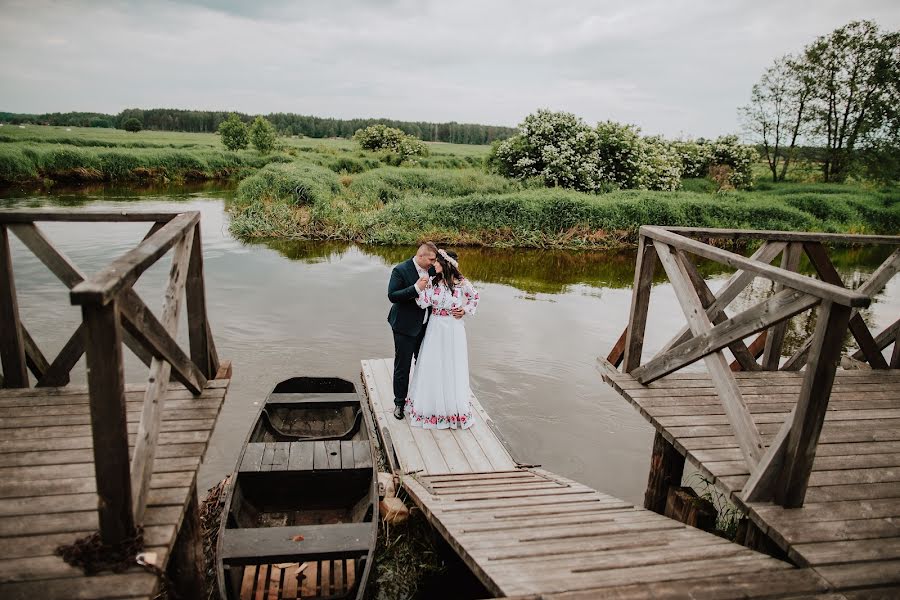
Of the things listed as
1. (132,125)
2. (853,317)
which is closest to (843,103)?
(853,317)

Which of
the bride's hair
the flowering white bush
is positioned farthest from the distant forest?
the bride's hair

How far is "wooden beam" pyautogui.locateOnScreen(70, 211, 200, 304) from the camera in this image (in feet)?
7.72

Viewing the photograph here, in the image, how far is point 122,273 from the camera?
2637mm

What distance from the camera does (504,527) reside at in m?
3.77

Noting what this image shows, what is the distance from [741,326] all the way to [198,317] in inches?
169

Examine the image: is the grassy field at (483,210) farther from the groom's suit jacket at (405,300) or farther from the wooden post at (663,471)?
the wooden post at (663,471)

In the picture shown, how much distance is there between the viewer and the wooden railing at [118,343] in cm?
251

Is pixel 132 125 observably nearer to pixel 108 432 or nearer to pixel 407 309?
Result: pixel 407 309

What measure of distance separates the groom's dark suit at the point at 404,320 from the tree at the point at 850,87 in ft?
145

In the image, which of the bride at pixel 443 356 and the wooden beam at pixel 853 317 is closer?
the wooden beam at pixel 853 317

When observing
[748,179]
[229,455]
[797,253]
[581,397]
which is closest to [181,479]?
[229,455]

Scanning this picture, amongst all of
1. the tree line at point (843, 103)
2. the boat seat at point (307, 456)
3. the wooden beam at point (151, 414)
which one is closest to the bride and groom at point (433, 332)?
the boat seat at point (307, 456)

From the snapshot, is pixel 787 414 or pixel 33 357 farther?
pixel 33 357

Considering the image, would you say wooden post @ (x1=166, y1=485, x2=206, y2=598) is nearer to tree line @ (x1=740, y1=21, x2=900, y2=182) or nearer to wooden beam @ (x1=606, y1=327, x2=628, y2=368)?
wooden beam @ (x1=606, y1=327, x2=628, y2=368)
